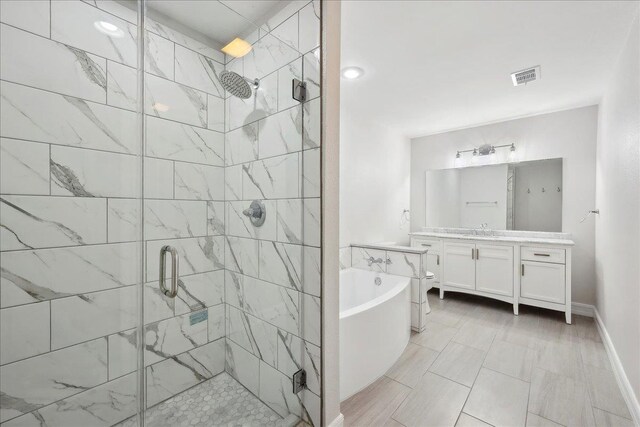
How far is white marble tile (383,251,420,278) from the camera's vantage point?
260 centimetres

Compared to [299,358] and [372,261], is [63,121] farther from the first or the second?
[372,261]

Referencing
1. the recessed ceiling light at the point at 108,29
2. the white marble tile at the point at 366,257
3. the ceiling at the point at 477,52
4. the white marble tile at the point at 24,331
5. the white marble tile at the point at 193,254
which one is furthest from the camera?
the white marble tile at the point at 366,257

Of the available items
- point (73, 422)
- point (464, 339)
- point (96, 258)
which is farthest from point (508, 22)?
point (73, 422)

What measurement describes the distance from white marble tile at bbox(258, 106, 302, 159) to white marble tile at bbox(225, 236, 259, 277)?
0.51 metres

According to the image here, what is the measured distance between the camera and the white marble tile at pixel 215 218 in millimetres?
1576

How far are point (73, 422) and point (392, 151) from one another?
4.04 metres

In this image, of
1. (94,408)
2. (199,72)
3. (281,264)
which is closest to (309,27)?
(199,72)

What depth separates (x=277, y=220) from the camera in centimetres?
147

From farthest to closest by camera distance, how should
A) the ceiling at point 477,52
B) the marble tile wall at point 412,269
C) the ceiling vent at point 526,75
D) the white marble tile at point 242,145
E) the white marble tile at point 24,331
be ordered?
the marble tile wall at point 412,269 < the ceiling vent at point 526,75 < the ceiling at point 477,52 < the white marble tile at point 242,145 < the white marble tile at point 24,331

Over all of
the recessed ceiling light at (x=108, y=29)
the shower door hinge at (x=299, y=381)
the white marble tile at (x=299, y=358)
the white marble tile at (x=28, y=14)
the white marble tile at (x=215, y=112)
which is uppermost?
the recessed ceiling light at (x=108, y=29)

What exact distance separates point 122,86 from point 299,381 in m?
1.77

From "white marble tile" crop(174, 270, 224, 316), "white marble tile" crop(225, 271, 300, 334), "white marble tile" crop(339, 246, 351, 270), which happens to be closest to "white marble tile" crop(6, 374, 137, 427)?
"white marble tile" crop(174, 270, 224, 316)

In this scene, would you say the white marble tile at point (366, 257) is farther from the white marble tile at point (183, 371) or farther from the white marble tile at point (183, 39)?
the white marble tile at point (183, 39)

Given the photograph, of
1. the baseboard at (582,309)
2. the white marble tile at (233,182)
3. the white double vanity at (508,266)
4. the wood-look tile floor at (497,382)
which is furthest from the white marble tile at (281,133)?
the baseboard at (582,309)
